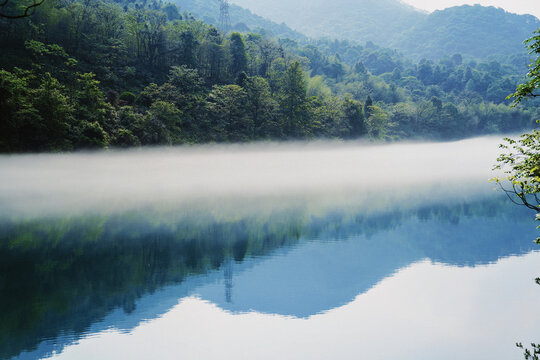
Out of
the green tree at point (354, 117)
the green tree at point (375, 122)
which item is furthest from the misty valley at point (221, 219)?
the green tree at point (375, 122)

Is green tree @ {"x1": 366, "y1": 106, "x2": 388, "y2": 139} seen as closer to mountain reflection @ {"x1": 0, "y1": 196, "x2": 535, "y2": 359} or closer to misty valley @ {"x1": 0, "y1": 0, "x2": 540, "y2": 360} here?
misty valley @ {"x1": 0, "y1": 0, "x2": 540, "y2": 360}

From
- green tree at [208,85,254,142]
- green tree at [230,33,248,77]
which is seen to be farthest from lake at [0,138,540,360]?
green tree at [230,33,248,77]

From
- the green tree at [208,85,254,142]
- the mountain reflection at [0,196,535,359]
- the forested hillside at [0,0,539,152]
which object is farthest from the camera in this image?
the green tree at [208,85,254,142]

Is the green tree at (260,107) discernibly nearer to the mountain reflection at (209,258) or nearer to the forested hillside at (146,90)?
the forested hillside at (146,90)

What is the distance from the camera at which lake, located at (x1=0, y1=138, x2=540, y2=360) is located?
382 inches

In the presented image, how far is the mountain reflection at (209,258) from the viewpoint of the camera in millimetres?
10922

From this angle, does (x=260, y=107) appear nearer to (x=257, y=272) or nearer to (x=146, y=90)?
(x=146, y=90)

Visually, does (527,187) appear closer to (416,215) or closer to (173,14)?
(416,215)

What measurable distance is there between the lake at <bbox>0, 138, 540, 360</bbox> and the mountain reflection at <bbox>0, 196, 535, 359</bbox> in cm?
7

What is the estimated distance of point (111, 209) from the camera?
2322 centimetres

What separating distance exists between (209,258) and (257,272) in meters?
2.07

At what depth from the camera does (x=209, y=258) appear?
1538 centimetres

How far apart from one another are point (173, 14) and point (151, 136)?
72.2m

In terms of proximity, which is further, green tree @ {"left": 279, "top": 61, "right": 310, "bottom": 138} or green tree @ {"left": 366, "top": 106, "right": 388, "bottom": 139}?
green tree @ {"left": 366, "top": 106, "right": 388, "bottom": 139}
